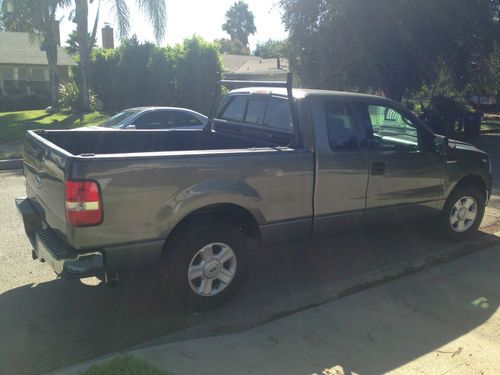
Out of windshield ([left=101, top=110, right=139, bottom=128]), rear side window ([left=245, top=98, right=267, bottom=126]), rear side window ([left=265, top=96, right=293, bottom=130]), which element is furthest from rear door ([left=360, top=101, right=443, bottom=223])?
windshield ([left=101, top=110, right=139, bottom=128])

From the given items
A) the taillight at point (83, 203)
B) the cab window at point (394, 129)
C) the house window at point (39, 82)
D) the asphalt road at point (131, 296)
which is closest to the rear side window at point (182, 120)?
the asphalt road at point (131, 296)

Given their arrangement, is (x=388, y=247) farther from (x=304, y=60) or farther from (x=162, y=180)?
(x=304, y=60)

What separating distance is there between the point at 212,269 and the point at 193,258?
22cm

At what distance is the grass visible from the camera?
2.82 metres

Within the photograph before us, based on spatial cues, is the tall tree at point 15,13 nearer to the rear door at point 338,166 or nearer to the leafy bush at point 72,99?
the leafy bush at point 72,99

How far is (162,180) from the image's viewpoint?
3461 millimetres

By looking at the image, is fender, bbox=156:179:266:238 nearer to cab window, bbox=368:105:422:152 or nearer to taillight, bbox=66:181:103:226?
taillight, bbox=66:181:103:226

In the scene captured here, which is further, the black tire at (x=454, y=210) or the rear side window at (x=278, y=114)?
the black tire at (x=454, y=210)

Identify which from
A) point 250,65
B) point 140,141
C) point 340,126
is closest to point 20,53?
point 250,65

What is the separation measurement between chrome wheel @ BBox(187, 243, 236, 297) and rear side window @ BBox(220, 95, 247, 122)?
6.26 feet

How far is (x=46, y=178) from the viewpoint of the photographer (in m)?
3.74

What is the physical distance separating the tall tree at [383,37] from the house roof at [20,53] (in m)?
21.5

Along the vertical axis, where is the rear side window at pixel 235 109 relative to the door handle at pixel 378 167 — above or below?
above

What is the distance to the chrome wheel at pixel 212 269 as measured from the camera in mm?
3822
